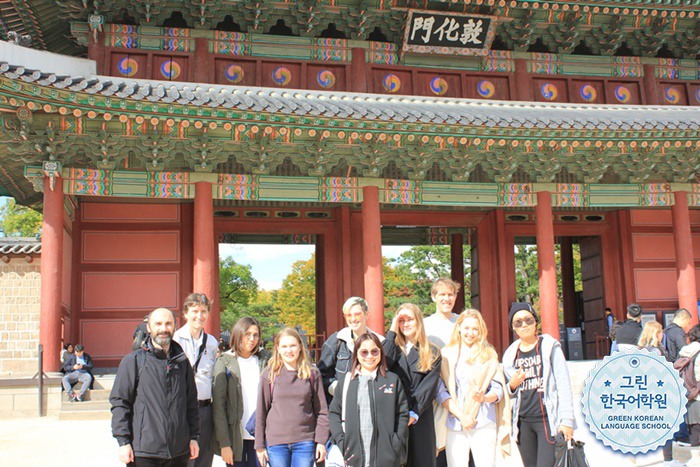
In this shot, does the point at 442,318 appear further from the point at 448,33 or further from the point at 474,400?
the point at 448,33

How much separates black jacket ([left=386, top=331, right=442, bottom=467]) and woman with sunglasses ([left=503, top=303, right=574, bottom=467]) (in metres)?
0.62

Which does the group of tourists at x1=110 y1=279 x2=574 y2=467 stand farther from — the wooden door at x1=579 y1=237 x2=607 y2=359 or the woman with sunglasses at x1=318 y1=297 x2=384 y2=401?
the wooden door at x1=579 y1=237 x2=607 y2=359

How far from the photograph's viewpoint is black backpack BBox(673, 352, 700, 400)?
23.6ft

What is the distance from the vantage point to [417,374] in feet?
16.2

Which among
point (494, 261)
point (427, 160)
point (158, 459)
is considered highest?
point (427, 160)

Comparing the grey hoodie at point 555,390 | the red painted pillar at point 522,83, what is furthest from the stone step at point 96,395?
the red painted pillar at point 522,83

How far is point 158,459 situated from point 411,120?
744cm

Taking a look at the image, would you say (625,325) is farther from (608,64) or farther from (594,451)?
(608,64)

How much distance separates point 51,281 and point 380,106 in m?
5.59

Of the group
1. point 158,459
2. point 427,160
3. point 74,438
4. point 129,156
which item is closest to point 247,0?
point 129,156

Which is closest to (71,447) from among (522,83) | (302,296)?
(522,83)

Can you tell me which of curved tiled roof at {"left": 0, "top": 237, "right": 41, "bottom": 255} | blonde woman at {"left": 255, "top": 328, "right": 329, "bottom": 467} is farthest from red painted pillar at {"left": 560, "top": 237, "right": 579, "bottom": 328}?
blonde woman at {"left": 255, "top": 328, "right": 329, "bottom": 467}

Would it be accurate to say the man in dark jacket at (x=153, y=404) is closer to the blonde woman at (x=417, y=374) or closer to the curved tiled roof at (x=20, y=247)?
the blonde woman at (x=417, y=374)

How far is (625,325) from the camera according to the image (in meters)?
8.06
